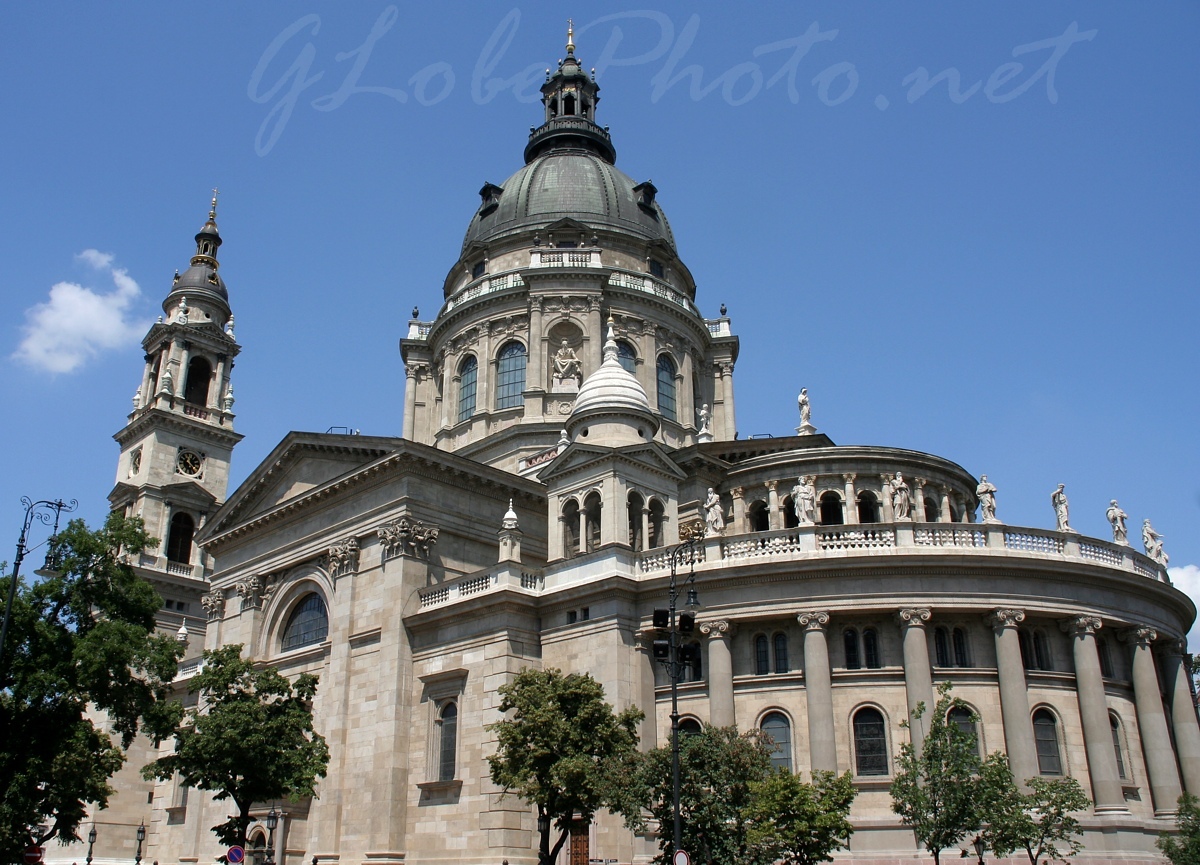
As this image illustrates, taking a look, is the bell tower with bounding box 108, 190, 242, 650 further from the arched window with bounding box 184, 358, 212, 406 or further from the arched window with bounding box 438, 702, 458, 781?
the arched window with bounding box 438, 702, 458, 781

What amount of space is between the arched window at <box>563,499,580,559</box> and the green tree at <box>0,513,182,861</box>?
13.5 meters

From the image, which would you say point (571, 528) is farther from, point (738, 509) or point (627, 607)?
point (738, 509)

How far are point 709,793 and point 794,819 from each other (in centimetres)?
198

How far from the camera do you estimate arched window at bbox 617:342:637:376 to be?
56.7m

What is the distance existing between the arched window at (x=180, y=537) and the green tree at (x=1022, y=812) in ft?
172

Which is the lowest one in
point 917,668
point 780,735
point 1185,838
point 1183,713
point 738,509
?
point 1185,838

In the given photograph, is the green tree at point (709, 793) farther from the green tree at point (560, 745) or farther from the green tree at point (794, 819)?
the green tree at point (560, 745)

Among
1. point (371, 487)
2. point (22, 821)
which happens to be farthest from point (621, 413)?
point (22, 821)

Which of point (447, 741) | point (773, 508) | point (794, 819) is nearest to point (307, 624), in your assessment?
point (447, 741)

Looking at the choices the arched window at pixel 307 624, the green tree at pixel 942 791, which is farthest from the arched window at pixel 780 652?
the arched window at pixel 307 624

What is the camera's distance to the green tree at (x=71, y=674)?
111 feet

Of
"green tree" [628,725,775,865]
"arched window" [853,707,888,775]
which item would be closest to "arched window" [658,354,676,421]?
"arched window" [853,707,888,775]

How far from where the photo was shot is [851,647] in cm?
3325

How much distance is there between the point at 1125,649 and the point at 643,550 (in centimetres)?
1537
